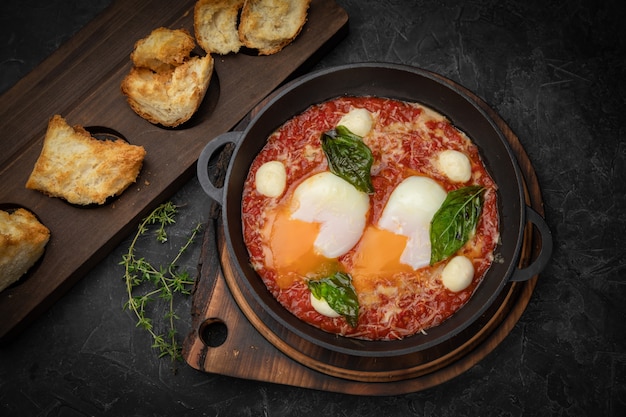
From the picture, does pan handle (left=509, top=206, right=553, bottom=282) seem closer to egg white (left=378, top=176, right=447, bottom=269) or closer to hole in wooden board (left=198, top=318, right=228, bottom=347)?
egg white (left=378, top=176, right=447, bottom=269)

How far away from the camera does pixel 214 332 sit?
4.71m

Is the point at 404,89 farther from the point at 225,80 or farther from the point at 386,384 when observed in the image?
the point at 386,384

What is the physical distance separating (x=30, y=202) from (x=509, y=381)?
12.7ft

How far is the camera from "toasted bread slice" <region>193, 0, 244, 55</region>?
479 cm

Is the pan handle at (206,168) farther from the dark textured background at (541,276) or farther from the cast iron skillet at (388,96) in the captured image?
the dark textured background at (541,276)

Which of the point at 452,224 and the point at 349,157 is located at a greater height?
the point at 349,157

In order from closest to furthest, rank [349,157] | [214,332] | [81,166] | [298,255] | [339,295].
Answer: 1. [339,295]
2. [349,157]
3. [298,255]
4. [81,166]
5. [214,332]

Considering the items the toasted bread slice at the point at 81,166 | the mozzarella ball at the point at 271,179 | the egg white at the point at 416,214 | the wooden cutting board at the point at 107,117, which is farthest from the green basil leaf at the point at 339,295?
the toasted bread slice at the point at 81,166

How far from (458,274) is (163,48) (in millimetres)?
2731

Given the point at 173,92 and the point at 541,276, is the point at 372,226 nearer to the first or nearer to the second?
the point at 541,276

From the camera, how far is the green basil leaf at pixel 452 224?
13.0 ft

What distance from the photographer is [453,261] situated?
160 inches

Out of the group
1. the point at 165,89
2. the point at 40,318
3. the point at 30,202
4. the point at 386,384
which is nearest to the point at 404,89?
the point at 165,89

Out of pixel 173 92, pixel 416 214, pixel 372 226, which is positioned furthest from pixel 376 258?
pixel 173 92
